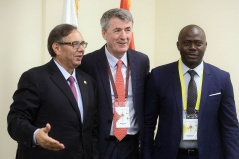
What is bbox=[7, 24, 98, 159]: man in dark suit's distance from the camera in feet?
5.80

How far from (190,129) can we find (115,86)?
678 millimetres

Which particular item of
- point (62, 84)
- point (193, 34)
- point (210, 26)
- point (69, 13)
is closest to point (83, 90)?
point (62, 84)

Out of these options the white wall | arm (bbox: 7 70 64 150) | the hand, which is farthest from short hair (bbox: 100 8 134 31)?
the white wall

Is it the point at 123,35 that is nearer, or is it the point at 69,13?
the point at 123,35

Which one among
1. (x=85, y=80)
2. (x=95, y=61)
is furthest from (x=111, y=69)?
(x=85, y=80)

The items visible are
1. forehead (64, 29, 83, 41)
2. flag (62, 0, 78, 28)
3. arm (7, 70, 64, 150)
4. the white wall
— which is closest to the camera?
arm (7, 70, 64, 150)

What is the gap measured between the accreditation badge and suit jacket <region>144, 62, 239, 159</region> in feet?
0.10

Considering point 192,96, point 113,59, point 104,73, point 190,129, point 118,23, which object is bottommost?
point 190,129

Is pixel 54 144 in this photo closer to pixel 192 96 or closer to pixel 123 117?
Answer: pixel 123 117

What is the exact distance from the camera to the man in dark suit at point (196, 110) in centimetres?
211

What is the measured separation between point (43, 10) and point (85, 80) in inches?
68.4

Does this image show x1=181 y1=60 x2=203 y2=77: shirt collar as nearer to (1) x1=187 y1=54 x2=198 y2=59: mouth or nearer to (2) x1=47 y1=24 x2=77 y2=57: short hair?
(1) x1=187 y1=54 x2=198 y2=59: mouth

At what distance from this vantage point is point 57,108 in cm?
188

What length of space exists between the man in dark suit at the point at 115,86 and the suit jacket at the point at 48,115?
262 mm
